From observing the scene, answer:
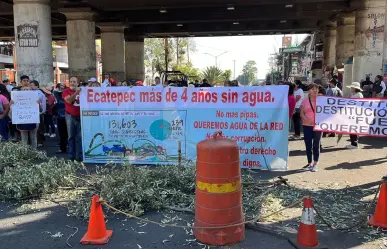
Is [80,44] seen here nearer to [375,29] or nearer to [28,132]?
[28,132]

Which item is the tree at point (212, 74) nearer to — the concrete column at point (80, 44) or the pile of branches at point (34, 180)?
the concrete column at point (80, 44)

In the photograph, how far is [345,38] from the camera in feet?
79.3

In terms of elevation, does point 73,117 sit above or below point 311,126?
above

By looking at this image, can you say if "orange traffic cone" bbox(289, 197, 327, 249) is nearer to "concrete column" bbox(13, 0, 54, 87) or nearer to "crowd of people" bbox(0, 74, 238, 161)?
"crowd of people" bbox(0, 74, 238, 161)

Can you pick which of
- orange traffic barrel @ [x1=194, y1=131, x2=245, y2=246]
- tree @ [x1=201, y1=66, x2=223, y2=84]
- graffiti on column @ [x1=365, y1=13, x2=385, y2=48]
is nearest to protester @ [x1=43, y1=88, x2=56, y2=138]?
orange traffic barrel @ [x1=194, y1=131, x2=245, y2=246]

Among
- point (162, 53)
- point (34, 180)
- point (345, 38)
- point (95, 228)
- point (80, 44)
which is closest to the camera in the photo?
point (95, 228)

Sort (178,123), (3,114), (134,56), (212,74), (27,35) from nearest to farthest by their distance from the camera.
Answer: (178,123), (3,114), (27,35), (134,56), (212,74)

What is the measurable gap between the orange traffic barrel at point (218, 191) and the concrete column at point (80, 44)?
16.7 meters

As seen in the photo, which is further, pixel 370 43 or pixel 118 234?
pixel 370 43

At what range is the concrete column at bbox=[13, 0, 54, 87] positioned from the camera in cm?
1484

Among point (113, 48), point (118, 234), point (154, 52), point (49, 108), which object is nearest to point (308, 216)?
point (118, 234)

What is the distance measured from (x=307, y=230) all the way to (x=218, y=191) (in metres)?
1.09

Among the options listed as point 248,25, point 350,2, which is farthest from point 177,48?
point 350,2

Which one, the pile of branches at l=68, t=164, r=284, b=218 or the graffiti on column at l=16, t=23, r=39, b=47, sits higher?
the graffiti on column at l=16, t=23, r=39, b=47
